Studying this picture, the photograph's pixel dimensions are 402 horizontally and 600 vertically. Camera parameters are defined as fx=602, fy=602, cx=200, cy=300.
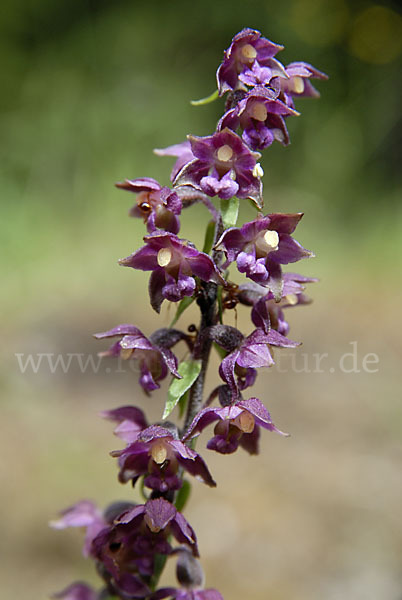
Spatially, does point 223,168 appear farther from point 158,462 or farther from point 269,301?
point 158,462

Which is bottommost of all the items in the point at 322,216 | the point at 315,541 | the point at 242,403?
the point at 315,541

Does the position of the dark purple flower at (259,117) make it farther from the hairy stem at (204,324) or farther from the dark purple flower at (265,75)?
the hairy stem at (204,324)

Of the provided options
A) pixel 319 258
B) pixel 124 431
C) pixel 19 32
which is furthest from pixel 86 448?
pixel 19 32

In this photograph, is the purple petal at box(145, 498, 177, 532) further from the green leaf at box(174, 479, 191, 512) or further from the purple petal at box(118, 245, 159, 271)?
the purple petal at box(118, 245, 159, 271)

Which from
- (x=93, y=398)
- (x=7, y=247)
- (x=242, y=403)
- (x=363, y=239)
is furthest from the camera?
(x=363, y=239)

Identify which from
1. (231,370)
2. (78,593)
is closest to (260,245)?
(231,370)

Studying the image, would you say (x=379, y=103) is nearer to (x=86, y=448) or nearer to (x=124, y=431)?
(x=86, y=448)

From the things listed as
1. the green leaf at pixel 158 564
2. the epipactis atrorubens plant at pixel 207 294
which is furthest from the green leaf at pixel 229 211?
the green leaf at pixel 158 564
